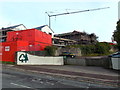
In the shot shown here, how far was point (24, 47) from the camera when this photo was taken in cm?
2236

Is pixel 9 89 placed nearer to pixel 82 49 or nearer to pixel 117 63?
pixel 117 63

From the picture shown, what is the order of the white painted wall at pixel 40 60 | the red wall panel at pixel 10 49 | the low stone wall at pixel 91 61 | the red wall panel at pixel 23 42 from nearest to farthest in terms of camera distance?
1. the low stone wall at pixel 91 61
2. the white painted wall at pixel 40 60
3. the red wall panel at pixel 10 49
4. the red wall panel at pixel 23 42

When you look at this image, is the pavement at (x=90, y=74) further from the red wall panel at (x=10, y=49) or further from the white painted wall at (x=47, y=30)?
the white painted wall at (x=47, y=30)

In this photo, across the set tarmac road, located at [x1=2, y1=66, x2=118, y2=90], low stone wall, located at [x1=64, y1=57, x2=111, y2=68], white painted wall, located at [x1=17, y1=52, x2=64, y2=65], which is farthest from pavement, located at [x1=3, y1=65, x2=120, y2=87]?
white painted wall, located at [x1=17, y1=52, x2=64, y2=65]

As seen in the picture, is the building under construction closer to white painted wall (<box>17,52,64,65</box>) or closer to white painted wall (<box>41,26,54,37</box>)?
white painted wall (<box>41,26,54,37</box>)

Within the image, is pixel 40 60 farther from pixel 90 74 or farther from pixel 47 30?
pixel 47 30

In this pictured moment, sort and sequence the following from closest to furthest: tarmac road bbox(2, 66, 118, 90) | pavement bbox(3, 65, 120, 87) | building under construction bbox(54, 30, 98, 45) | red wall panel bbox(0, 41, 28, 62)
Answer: tarmac road bbox(2, 66, 118, 90) < pavement bbox(3, 65, 120, 87) < red wall panel bbox(0, 41, 28, 62) < building under construction bbox(54, 30, 98, 45)

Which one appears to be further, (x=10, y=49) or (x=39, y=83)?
(x=10, y=49)

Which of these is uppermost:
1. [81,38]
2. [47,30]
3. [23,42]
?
[47,30]

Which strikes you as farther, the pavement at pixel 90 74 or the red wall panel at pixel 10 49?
the red wall panel at pixel 10 49

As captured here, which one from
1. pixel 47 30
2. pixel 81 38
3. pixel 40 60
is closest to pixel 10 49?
pixel 40 60

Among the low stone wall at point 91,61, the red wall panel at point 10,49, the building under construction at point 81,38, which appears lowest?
the low stone wall at point 91,61

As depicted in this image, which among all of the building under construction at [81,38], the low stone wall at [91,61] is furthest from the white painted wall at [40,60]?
the building under construction at [81,38]

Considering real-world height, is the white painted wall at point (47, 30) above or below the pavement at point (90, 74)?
above
